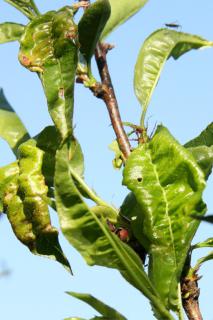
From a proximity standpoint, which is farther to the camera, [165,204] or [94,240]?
[165,204]

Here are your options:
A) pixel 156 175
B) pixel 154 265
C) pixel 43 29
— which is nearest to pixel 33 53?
pixel 43 29

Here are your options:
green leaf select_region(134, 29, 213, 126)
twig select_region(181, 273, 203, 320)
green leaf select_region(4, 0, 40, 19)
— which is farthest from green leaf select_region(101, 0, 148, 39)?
twig select_region(181, 273, 203, 320)

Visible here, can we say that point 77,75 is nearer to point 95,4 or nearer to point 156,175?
point 95,4

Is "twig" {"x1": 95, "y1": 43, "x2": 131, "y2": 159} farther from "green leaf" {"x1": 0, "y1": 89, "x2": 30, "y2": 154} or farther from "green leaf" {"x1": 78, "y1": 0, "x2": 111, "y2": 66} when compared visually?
"green leaf" {"x1": 0, "y1": 89, "x2": 30, "y2": 154}

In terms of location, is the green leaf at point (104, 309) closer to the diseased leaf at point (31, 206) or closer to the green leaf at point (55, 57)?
the diseased leaf at point (31, 206)

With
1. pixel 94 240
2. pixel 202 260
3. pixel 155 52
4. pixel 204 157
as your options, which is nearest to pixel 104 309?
pixel 94 240

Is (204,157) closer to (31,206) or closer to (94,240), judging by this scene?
(94,240)
